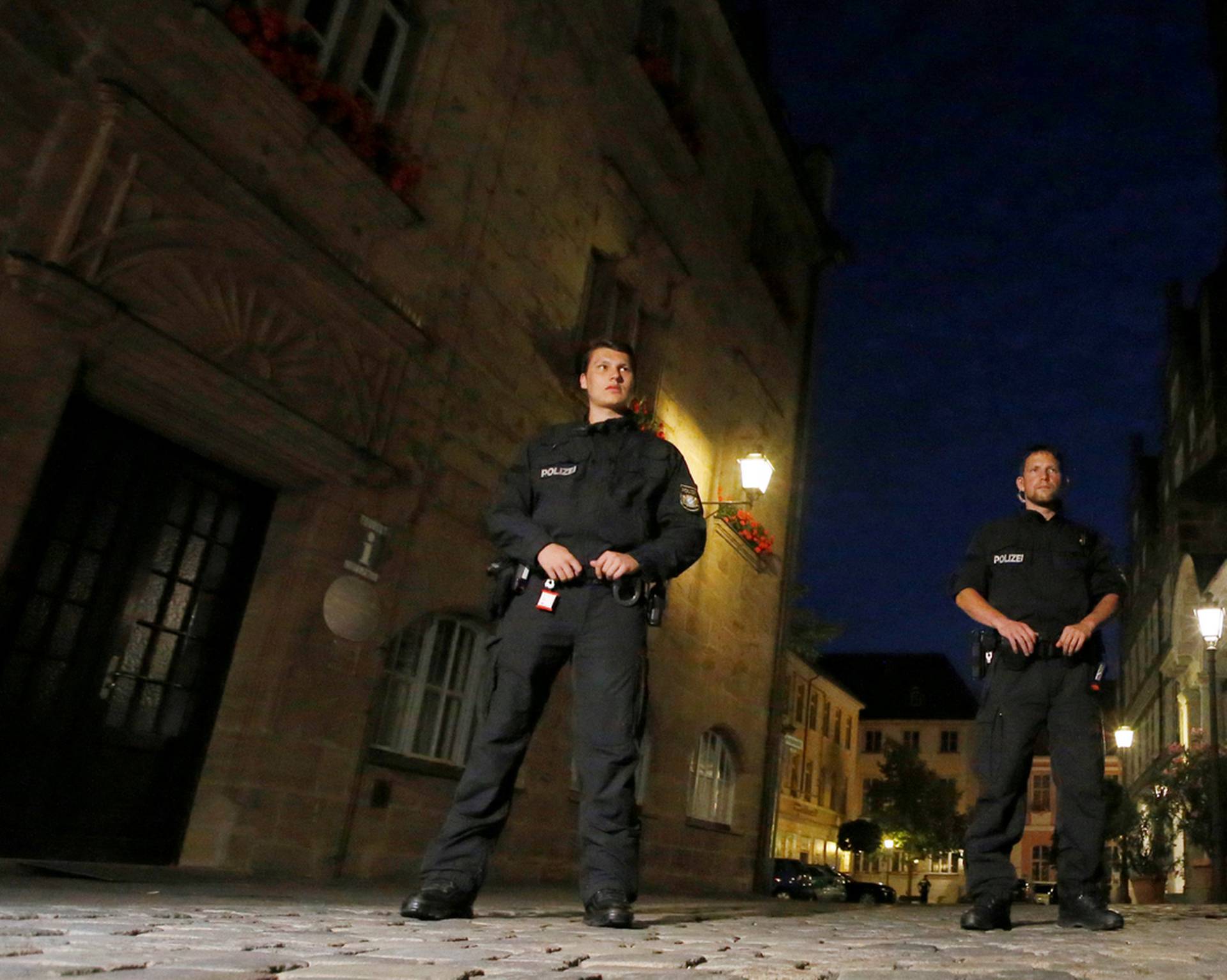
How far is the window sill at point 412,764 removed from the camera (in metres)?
7.94

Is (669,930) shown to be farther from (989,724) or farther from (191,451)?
(191,451)

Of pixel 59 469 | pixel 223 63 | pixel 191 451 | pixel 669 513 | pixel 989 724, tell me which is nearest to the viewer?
pixel 669 513

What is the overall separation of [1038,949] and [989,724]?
4.49 feet

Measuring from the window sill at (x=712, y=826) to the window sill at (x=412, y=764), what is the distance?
531 centimetres

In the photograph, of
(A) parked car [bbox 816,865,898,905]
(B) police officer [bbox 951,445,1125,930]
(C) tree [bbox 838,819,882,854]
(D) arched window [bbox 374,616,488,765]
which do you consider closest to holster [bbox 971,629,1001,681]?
(B) police officer [bbox 951,445,1125,930]

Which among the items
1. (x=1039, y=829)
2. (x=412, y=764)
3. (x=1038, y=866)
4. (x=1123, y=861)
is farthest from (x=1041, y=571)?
(x=1039, y=829)

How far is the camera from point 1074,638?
5.02 meters

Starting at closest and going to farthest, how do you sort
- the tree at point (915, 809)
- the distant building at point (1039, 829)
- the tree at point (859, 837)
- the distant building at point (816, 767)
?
the tree at point (859, 837)
the distant building at point (816, 767)
the tree at point (915, 809)
the distant building at point (1039, 829)

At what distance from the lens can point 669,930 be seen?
3934 millimetres

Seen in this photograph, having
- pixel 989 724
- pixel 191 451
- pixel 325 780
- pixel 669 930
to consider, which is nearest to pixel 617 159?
pixel 191 451

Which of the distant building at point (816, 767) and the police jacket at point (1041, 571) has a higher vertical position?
the distant building at point (816, 767)

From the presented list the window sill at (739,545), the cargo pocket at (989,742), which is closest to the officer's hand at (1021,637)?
the cargo pocket at (989,742)

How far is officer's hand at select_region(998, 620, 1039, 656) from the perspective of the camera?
5.08m

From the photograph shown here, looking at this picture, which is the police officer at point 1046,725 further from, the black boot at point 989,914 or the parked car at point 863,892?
the parked car at point 863,892
